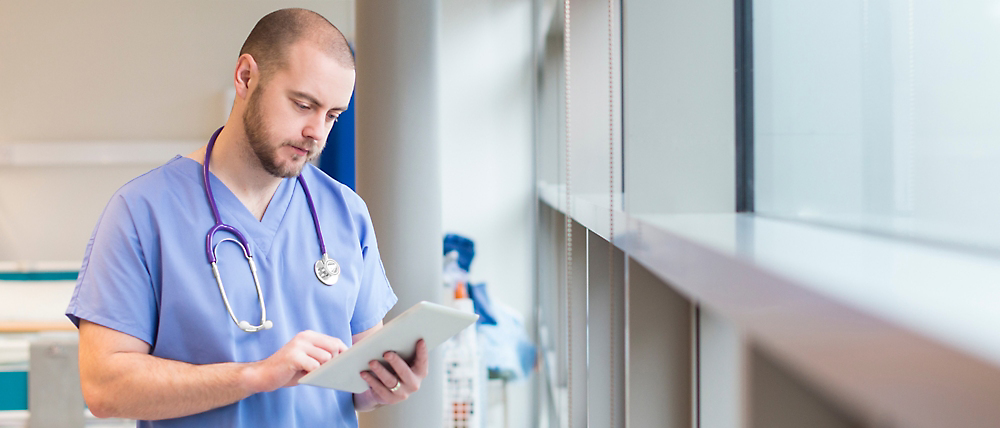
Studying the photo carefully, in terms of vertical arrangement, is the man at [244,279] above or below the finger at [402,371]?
above

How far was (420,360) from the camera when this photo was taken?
1.05 m

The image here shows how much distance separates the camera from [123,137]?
3.15 meters

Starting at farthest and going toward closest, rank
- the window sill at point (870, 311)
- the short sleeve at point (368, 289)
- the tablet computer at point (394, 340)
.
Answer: the short sleeve at point (368, 289)
the tablet computer at point (394, 340)
the window sill at point (870, 311)

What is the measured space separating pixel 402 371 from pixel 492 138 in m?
2.31

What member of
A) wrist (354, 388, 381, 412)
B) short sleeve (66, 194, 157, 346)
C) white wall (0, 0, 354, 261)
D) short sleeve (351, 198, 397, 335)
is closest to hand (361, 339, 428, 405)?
wrist (354, 388, 381, 412)

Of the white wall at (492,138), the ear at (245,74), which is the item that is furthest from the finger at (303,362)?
the white wall at (492,138)

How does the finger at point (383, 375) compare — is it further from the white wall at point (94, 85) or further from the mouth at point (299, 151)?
the white wall at point (94, 85)

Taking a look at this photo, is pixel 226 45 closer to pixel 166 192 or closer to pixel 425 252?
pixel 425 252

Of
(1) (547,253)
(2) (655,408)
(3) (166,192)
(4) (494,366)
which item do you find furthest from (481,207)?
(2) (655,408)

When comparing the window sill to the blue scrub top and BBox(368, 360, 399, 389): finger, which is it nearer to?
Result: BBox(368, 360, 399, 389): finger

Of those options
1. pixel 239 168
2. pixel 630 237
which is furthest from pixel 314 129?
pixel 630 237

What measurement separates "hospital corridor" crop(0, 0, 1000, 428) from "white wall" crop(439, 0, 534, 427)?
549mm

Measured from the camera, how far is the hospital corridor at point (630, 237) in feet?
1.11

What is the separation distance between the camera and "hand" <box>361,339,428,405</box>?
3.38ft
